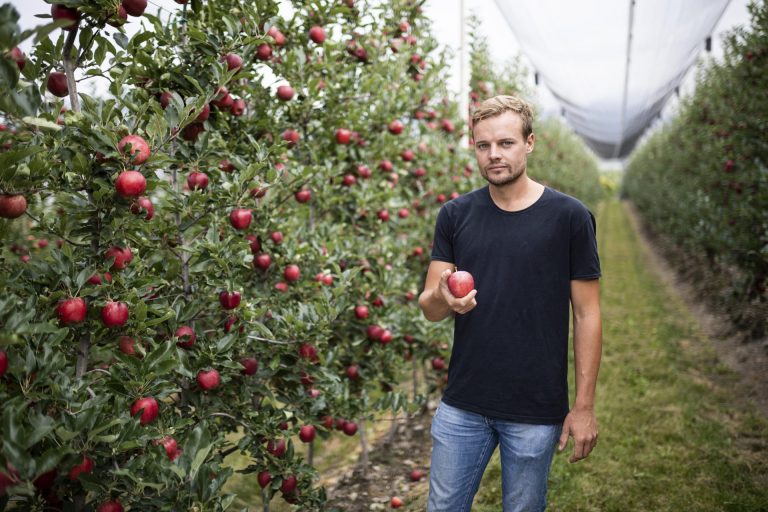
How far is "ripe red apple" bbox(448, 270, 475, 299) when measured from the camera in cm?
179

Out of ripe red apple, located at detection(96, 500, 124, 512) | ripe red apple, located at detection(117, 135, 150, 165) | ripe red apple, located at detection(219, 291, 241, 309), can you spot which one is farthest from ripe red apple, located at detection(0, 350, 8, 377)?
ripe red apple, located at detection(219, 291, 241, 309)

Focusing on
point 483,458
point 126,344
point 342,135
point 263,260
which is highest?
point 342,135

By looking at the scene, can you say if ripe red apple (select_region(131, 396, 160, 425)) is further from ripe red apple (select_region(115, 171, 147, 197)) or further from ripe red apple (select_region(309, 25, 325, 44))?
ripe red apple (select_region(309, 25, 325, 44))

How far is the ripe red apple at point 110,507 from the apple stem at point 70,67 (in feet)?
3.63

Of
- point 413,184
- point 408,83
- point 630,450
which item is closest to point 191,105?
point 408,83

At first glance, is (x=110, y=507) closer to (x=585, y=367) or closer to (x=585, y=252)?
(x=585, y=367)

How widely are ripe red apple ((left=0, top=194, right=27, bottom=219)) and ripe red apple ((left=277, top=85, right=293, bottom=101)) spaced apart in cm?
149

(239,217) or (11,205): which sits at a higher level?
(11,205)

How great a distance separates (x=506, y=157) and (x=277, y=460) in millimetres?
1574

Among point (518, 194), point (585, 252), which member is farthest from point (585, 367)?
point (518, 194)

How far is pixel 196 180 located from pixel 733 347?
244 inches

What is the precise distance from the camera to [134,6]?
1649mm

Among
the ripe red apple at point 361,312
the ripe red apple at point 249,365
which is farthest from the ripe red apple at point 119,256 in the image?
the ripe red apple at point 361,312

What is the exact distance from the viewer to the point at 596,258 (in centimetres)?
190
